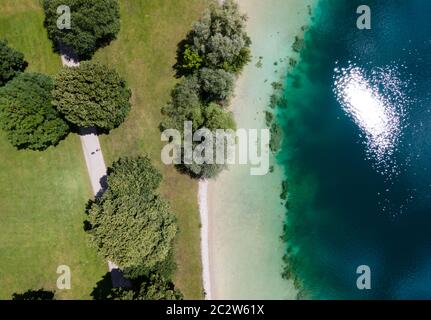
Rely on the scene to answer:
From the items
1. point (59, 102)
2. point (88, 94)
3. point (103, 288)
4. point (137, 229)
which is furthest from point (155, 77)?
point (103, 288)

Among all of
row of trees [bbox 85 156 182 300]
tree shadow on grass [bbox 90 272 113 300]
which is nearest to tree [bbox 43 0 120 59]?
row of trees [bbox 85 156 182 300]

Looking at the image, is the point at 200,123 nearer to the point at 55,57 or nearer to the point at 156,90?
the point at 156,90

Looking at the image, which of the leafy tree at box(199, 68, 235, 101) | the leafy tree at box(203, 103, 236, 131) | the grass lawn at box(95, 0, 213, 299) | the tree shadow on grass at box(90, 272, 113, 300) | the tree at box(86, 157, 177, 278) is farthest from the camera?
the grass lawn at box(95, 0, 213, 299)

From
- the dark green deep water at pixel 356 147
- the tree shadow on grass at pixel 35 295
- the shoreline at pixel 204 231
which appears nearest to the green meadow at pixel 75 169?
the tree shadow on grass at pixel 35 295

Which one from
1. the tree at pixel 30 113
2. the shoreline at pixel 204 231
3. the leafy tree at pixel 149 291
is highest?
the tree at pixel 30 113

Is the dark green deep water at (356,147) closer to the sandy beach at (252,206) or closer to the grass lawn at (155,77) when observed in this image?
the sandy beach at (252,206)

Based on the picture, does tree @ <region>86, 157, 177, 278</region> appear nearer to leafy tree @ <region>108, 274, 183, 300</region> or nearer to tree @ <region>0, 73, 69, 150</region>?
leafy tree @ <region>108, 274, 183, 300</region>

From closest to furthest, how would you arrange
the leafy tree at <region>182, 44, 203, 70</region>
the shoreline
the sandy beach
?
the leafy tree at <region>182, 44, 203, 70</region> → the shoreline → the sandy beach

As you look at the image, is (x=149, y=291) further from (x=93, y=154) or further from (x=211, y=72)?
(x=211, y=72)
